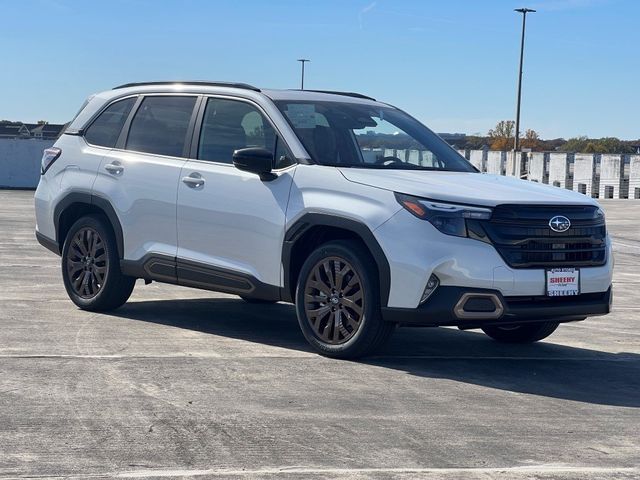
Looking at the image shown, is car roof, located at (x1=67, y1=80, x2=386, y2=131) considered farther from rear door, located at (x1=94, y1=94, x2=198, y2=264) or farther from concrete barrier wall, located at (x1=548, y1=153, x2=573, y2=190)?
concrete barrier wall, located at (x1=548, y1=153, x2=573, y2=190)

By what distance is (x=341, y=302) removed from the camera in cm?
820

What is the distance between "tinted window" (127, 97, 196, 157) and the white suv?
0.01m

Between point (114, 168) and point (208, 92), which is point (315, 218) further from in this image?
point (114, 168)

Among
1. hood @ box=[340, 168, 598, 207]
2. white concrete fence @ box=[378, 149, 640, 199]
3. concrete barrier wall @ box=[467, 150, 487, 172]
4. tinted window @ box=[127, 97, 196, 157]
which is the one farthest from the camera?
concrete barrier wall @ box=[467, 150, 487, 172]

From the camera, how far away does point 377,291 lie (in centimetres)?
799

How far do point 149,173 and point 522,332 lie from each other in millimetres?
3153

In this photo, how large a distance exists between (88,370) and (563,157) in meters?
48.5

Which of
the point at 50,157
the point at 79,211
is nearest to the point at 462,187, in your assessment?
the point at 79,211

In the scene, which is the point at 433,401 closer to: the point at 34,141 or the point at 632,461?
the point at 632,461

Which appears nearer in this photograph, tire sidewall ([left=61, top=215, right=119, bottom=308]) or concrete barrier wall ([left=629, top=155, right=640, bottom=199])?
tire sidewall ([left=61, top=215, right=119, bottom=308])

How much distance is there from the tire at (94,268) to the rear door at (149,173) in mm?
261

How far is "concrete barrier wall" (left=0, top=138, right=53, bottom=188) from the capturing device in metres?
51.5

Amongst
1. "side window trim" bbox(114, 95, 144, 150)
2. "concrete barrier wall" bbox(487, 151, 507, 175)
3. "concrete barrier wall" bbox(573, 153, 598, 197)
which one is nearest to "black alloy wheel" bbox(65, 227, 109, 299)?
"side window trim" bbox(114, 95, 144, 150)

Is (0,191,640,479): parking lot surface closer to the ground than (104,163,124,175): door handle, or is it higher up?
closer to the ground
